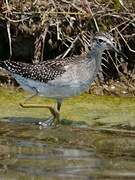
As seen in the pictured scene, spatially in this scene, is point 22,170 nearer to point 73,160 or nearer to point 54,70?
point 73,160

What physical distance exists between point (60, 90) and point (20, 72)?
51 centimetres

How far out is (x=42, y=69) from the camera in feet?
26.0

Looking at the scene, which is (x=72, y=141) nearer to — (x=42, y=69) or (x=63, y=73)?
(x=63, y=73)

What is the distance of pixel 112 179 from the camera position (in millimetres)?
5375

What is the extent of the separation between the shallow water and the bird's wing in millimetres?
434

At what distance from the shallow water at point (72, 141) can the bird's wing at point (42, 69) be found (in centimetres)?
43

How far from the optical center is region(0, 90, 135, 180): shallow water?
5642 mm

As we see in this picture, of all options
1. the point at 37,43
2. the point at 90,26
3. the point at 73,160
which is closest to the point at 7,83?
the point at 37,43

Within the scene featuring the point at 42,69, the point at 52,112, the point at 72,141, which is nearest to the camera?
the point at 72,141

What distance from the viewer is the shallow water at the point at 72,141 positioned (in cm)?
564

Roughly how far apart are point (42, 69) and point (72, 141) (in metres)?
1.34

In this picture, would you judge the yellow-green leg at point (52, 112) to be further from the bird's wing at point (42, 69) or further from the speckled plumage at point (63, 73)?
the bird's wing at point (42, 69)

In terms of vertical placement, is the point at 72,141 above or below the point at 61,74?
below

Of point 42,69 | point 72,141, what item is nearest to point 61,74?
point 42,69
